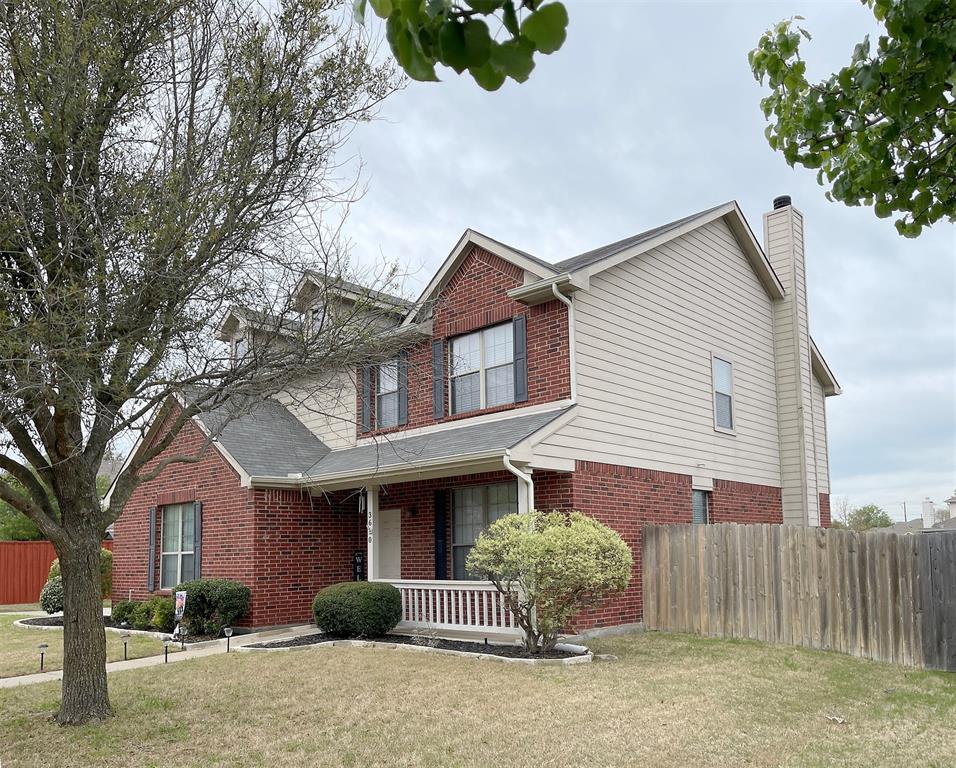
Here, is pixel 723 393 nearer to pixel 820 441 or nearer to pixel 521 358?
pixel 820 441

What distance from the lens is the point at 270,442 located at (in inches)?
707

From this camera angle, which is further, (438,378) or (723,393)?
(723,393)

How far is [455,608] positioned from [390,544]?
122 inches

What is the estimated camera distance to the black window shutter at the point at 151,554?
18.2m

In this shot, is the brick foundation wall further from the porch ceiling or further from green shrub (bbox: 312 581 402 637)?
green shrub (bbox: 312 581 402 637)

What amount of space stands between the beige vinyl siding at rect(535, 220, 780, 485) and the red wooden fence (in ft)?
61.3

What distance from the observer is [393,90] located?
958cm

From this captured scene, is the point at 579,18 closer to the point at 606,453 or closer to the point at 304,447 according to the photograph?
the point at 606,453

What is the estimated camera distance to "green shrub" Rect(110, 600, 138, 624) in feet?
56.6

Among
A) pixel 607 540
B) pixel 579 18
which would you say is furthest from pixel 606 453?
pixel 579 18

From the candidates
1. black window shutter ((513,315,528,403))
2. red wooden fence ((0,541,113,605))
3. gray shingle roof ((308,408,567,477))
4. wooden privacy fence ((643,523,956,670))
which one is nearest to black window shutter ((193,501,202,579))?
gray shingle roof ((308,408,567,477))

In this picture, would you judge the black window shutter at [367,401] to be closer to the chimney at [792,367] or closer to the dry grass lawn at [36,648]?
the dry grass lawn at [36,648]

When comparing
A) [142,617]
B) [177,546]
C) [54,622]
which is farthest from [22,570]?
[142,617]

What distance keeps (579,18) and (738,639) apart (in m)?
11.9
